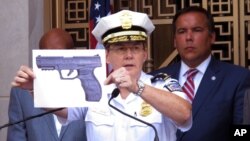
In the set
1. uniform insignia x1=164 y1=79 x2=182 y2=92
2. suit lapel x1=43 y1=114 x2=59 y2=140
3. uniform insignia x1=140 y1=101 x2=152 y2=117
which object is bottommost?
suit lapel x1=43 y1=114 x2=59 y2=140

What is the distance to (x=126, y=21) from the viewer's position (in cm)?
352

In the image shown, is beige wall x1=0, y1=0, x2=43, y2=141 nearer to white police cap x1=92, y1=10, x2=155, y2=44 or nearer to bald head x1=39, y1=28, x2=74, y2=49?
bald head x1=39, y1=28, x2=74, y2=49

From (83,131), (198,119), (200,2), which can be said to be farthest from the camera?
(200,2)

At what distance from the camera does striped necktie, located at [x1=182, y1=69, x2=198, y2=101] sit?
4.77 metres


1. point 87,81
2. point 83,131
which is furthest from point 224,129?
point 87,81

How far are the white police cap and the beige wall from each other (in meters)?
2.54

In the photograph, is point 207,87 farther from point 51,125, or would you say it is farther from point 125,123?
point 125,123

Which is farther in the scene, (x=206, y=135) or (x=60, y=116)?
(x=206, y=135)

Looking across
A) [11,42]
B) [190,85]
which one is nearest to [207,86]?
[190,85]

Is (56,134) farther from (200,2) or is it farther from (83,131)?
(200,2)

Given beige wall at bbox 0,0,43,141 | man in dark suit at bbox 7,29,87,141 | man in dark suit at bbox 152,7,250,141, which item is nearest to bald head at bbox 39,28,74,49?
man in dark suit at bbox 7,29,87,141

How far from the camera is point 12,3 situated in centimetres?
609

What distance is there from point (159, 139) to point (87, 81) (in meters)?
0.46

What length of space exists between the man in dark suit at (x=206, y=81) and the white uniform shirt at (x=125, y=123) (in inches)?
44.1
